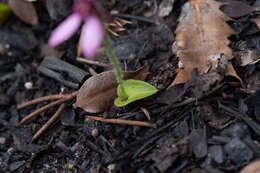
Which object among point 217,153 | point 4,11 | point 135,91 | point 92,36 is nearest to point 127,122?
point 135,91

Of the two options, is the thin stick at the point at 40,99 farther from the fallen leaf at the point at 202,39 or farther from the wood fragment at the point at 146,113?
the fallen leaf at the point at 202,39

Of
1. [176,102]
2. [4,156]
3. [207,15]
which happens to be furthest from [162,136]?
[4,156]

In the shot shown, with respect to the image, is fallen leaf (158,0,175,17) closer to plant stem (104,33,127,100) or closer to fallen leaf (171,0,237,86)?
fallen leaf (171,0,237,86)

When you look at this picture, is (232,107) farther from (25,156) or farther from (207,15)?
(25,156)

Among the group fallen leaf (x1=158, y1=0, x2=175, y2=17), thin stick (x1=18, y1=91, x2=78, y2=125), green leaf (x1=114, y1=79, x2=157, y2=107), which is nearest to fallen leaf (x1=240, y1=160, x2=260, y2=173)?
green leaf (x1=114, y1=79, x2=157, y2=107)

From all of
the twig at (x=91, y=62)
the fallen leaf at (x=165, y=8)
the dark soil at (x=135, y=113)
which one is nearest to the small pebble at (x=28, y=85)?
the dark soil at (x=135, y=113)

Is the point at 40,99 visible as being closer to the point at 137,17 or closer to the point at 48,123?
the point at 48,123
